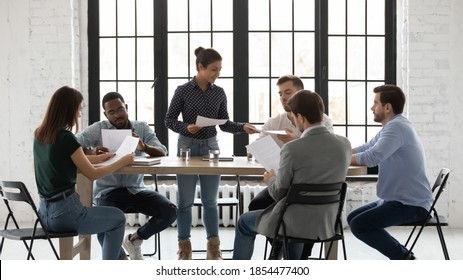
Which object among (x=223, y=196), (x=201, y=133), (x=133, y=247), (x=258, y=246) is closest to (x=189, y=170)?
(x=201, y=133)

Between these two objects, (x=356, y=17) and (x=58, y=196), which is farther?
(x=356, y=17)

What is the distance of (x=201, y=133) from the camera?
5.79m

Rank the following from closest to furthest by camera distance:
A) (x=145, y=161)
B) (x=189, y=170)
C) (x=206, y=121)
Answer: (x=189, y=170) < (x=145, y=161) < (x=206, y=121)

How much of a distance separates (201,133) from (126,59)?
101 inches

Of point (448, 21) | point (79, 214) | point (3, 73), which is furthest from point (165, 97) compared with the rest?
point (79, 214)

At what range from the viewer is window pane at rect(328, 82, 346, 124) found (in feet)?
25.9

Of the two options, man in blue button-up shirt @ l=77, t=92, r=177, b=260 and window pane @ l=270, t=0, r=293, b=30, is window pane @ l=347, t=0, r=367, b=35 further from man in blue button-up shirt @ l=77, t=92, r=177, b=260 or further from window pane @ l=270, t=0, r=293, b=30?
man in blue button-up shirt @ l=77, t=92, r=177, b=260

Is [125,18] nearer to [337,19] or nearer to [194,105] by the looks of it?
[337,19]

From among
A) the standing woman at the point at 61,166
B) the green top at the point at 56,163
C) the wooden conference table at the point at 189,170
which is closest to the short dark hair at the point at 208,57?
the wooden conference table at the point at 189,170

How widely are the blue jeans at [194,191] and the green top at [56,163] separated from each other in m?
1.45

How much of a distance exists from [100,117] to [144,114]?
47cm

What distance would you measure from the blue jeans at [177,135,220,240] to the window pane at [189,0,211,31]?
2392 mm

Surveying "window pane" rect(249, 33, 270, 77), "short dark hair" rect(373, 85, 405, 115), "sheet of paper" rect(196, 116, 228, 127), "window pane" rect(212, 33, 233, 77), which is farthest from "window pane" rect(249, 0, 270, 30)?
"short dark hair" rect(373, 85, 405, 115)

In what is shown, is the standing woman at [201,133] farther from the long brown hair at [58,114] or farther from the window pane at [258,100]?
the window pane at [258,100]
